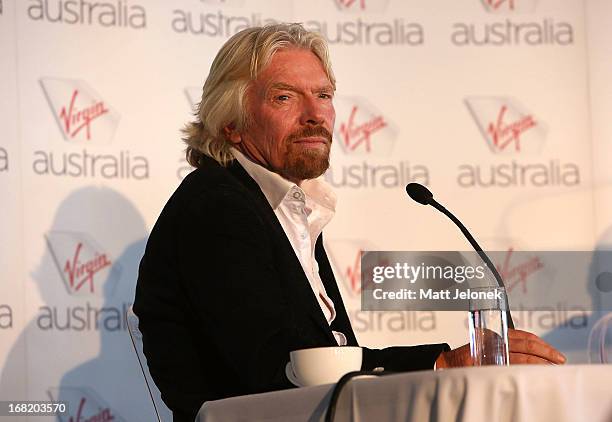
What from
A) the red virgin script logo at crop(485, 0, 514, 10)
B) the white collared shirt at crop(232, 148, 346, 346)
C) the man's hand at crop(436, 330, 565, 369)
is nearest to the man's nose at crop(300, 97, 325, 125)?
the white collared shirt at crop(232, 148, 346, 346)

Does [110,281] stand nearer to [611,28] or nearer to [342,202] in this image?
[342,202]

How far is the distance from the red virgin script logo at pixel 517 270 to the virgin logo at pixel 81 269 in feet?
5.23

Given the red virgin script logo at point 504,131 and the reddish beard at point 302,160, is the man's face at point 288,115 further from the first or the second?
the red virgin script logo at point 504,131

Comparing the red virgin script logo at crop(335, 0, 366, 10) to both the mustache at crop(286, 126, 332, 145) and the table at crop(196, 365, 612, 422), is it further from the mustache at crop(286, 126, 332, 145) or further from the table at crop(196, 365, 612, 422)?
the table at crop(196, 365, 612, 422)

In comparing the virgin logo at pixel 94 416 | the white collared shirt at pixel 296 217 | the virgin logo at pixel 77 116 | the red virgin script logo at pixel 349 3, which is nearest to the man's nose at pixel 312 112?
the white collared shirt at pixel 296 217

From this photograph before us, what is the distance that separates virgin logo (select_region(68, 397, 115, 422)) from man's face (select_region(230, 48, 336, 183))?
1.36 m

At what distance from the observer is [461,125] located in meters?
4.74

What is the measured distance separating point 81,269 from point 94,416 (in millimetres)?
520

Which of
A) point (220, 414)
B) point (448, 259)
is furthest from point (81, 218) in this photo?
point (220, 414)

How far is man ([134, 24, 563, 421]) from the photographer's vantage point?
2314mm

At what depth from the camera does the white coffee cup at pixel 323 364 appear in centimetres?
196

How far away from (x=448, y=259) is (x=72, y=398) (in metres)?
1.57

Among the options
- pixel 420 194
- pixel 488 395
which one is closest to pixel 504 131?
pixel 420 194

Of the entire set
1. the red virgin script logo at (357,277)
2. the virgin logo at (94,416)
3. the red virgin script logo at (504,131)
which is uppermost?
the red virgin script logo at (504,131)
